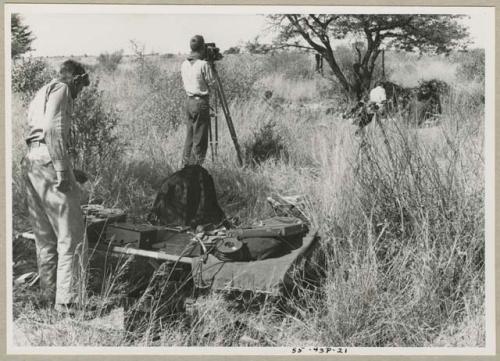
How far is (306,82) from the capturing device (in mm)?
11305

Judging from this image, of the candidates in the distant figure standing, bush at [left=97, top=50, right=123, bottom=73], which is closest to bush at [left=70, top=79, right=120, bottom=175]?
bush at [left=97, top=50, right=123, bottom=73]

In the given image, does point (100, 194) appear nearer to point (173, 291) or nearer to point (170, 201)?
point (170, 201)

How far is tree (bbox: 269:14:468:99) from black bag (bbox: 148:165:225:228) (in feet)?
8.08

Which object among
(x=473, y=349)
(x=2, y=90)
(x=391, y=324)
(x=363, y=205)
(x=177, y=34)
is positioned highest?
(x=177, y=34)

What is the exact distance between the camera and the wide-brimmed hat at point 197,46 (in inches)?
208

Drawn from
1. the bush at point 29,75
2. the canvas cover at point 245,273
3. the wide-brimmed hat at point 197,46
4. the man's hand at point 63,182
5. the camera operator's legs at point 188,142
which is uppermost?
the wide-brimmed hat at point 197,46

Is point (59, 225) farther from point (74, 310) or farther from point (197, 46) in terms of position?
point (197, 46)

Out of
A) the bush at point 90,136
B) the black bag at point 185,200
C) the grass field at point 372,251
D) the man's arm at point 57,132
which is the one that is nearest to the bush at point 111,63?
the bush at point 90,136

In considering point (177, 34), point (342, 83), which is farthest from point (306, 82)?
point (177, 34)

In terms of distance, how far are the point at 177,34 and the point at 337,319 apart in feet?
8.81

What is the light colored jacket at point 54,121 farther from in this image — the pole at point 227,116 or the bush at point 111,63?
the bush at point 111,63

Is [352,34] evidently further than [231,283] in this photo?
Yes

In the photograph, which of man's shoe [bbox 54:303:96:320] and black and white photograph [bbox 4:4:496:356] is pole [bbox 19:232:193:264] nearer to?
black and white photograph [bbox 4:4:496:356]

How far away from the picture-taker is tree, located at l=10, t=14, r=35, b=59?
3959mm
